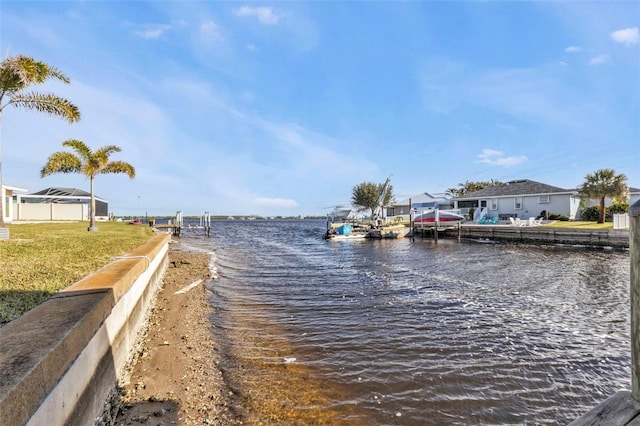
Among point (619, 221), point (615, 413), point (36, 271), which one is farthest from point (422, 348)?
point (619, 221)

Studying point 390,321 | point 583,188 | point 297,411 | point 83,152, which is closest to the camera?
point 297,411

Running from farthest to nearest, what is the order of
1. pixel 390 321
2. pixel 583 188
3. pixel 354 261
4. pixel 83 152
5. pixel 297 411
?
pixel 583 188 → pixel 83 152 → pixel 354 261 → pixel 390 321 → pixel 297 411

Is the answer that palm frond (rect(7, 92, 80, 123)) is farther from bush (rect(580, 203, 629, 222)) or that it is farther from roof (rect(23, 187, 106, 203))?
bush (rect(580, 203, 629, 222))

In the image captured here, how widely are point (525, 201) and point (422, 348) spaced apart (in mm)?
39521

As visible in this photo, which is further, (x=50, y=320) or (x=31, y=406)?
(x=50, y=320)

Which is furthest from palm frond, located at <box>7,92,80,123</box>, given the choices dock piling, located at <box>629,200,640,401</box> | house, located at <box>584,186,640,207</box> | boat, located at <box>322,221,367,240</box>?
house, located at <box>584,186,640,207</box>

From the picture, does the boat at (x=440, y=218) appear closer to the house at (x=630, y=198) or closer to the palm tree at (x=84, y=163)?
the house at (x=630, y=198)

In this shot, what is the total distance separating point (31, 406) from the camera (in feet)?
7.56

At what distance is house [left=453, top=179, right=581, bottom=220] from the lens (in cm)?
3625

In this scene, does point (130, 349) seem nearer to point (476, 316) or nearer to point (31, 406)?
point (31, 406)

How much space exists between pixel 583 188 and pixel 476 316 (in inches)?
1176

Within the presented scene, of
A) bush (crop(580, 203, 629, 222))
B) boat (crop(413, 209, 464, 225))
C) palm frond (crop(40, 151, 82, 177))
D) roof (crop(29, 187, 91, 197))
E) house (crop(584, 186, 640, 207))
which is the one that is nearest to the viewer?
palm frond (crop(40, 151, 82, 177))

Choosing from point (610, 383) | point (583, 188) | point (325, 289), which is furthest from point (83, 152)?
point (583, 188)

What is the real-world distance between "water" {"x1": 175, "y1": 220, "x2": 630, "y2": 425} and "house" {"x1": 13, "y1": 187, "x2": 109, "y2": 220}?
3218cm
